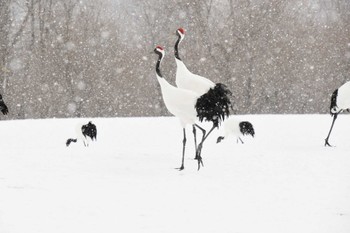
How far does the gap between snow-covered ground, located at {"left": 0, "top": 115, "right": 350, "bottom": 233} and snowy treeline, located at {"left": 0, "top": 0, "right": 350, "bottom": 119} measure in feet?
74.3

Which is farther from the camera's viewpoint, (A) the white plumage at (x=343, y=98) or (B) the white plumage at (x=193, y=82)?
(A) the white plumage at (x=343, y=98)

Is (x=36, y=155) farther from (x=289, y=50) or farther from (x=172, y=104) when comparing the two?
(x=289, y=50)

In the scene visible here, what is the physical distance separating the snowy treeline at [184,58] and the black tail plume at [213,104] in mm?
26484

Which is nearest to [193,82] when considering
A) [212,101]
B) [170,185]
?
[212,101]

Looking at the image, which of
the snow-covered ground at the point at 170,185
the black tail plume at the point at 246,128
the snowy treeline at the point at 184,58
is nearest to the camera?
the snow-covered ground at the point at 170,185

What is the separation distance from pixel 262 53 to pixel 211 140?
23.6 m

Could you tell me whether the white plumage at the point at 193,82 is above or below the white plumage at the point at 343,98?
above

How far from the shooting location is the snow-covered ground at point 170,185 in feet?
19.9

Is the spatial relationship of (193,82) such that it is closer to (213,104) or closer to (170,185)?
(213,104)

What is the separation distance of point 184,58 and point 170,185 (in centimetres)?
3173

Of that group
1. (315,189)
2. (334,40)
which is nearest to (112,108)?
(334,40)

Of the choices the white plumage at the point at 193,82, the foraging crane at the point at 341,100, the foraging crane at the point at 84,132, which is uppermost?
the white plumage at the point at 193,82

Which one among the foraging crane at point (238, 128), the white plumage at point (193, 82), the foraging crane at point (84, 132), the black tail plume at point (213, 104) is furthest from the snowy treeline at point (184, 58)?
the black tail plume at point (213, 104)

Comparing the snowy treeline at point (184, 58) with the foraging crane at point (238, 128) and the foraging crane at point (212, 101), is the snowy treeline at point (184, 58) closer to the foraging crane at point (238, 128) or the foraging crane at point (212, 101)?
the foraging crane at point (238, 128)
